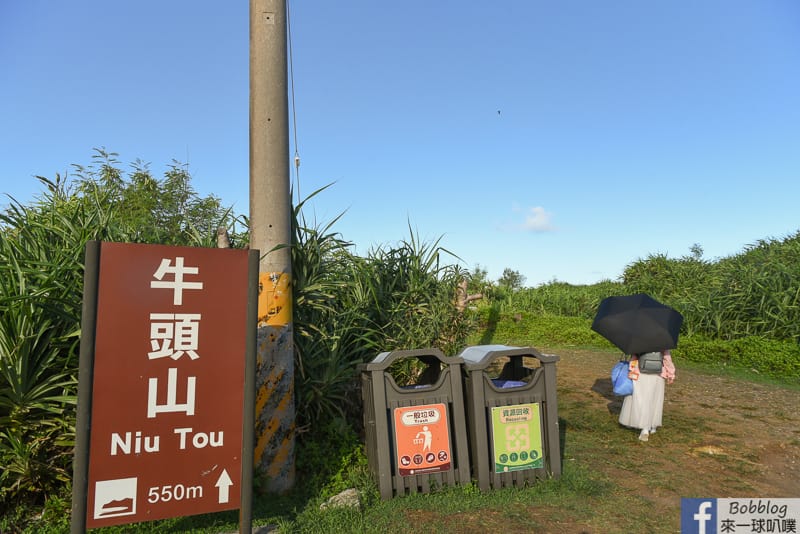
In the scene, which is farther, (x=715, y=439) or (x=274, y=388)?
(x=715, y=439)

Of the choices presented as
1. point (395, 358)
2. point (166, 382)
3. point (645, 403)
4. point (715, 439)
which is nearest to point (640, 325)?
point (645, 403)

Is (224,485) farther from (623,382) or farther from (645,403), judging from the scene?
(645,403)

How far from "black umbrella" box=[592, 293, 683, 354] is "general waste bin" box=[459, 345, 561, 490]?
160 centimetres

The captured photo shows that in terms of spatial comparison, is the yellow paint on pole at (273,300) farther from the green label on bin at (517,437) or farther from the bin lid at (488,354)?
the green label on bin at (517,437)

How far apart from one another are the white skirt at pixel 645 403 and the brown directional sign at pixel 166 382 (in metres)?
4.70

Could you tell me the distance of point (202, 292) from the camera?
11.2 feet

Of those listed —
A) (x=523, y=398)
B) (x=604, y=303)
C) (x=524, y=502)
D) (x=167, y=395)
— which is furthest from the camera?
(x=604, y=303)

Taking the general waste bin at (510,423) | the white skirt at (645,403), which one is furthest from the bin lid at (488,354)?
the white skirt at (645,403)

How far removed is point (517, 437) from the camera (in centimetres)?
464

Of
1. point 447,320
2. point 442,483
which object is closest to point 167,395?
point 442,483

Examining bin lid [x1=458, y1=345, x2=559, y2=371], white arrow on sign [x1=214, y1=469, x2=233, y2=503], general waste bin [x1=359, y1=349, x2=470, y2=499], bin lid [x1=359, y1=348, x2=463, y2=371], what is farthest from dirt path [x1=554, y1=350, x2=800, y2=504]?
white arrow on sign [x1=214, y1=469, x2=233, y2=503]

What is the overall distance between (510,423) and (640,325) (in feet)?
7.28

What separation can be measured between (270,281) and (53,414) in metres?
1.94

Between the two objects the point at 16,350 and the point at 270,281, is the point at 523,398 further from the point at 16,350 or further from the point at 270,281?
the point at 16,350
